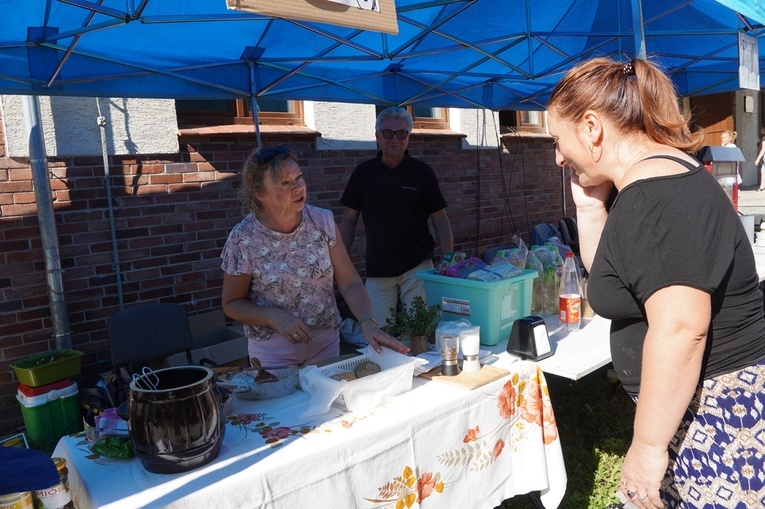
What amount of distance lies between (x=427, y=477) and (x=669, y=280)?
3.21ft

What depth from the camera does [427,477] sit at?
1799 millimetres

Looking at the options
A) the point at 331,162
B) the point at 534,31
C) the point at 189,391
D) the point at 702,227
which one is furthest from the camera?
the point at 331,162

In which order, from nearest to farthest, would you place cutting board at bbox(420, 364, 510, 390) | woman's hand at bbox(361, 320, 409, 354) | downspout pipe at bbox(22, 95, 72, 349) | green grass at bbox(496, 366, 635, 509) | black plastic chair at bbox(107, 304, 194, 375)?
cutting board at bbox(420, 364, 510, 390) → woman's hand at bbox(361, 320, 409, 354) → green grass at bbox(496, 366, 635, 509) → black plastic chair at bbox(107, 304, 194, 375) → downspout pipe at bbox(22, 95, 72, 349)

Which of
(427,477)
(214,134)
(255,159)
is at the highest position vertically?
(214,134)

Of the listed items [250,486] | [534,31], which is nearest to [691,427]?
[250,486]

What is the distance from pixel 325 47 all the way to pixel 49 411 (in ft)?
9.56

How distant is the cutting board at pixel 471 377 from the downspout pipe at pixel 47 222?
9.95ft

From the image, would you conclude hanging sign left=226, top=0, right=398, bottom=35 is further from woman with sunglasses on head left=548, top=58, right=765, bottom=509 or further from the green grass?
the green grass

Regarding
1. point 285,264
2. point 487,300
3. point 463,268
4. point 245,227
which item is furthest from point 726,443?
point 245,227

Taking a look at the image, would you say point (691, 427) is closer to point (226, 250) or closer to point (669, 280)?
point (669, 280)

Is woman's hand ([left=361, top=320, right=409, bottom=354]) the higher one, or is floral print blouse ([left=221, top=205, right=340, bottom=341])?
floral print blouse ([left=221, top=205, right=340, bottom=341])

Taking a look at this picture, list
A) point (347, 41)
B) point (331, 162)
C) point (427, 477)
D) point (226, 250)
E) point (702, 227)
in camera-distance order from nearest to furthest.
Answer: point (702, 227) < point (427, 477) < point (226, 250) < point (347, 41) < point (331, 162)

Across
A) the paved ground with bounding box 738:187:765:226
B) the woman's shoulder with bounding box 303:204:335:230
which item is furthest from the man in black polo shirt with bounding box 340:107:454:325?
the paved ground with bounding box 738:187:765:226

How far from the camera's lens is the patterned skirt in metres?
1.38
